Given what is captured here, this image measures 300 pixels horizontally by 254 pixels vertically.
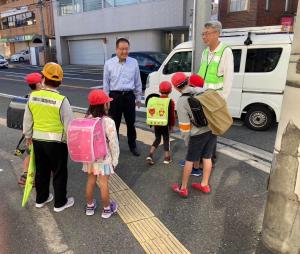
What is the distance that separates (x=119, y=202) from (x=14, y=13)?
4685cm

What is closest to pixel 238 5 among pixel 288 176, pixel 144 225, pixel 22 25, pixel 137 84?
pixel 137 84

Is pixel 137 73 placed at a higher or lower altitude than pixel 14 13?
lower

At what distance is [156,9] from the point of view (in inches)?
902

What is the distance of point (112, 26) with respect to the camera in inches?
1055

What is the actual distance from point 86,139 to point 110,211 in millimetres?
942

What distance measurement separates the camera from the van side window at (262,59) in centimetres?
631

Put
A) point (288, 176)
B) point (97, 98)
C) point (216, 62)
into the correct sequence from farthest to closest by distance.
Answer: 1. point (216, 62)
2. point (97, 98)
3. point (288, 176)

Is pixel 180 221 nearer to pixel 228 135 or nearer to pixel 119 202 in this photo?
pixel 119 202

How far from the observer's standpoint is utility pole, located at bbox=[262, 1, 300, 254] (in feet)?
7.54

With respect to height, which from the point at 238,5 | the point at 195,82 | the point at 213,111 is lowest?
the point at 213,111

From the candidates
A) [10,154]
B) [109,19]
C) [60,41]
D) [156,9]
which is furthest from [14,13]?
[10,154]

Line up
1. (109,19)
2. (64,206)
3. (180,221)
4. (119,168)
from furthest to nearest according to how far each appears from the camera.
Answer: (109,19) → (119,168) → (64,206) → (180,221)

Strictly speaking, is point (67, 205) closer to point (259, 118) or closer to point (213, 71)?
point (213, 71)

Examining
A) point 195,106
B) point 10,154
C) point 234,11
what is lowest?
point 10,154
